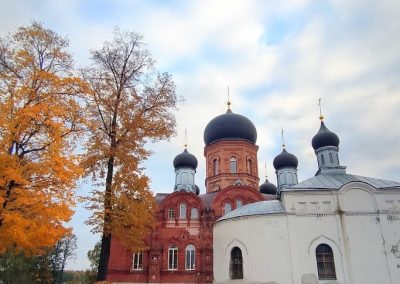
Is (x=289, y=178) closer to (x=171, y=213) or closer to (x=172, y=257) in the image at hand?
(x=171, y=213)

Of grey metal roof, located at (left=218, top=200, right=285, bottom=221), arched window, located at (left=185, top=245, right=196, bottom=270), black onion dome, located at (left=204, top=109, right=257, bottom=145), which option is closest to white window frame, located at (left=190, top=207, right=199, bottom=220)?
arched window, located at (left=185, top=245, right=196, bottom=270)

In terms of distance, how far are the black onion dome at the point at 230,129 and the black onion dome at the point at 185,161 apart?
206 cm

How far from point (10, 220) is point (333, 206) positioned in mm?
15548

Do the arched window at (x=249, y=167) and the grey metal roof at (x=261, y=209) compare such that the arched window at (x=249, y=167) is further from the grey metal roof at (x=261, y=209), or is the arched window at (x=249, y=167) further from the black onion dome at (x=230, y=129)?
the grey metal roof at (x=261, y=209)

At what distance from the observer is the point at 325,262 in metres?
17.6

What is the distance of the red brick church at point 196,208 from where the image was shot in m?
24.1

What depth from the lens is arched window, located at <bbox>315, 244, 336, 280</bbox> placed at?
17.3 m

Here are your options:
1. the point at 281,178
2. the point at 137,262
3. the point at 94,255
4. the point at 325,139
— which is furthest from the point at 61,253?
the point at 325,139

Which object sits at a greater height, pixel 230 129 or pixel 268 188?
Answer: pixel 230 129

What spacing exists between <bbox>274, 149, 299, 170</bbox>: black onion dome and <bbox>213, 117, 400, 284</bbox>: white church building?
1159cm

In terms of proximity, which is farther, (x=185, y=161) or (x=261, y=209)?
(x=185, y=161)

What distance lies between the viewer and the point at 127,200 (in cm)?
1252

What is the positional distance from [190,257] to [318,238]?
10.2 metres

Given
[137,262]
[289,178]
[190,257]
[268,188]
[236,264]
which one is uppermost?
[268,188]
